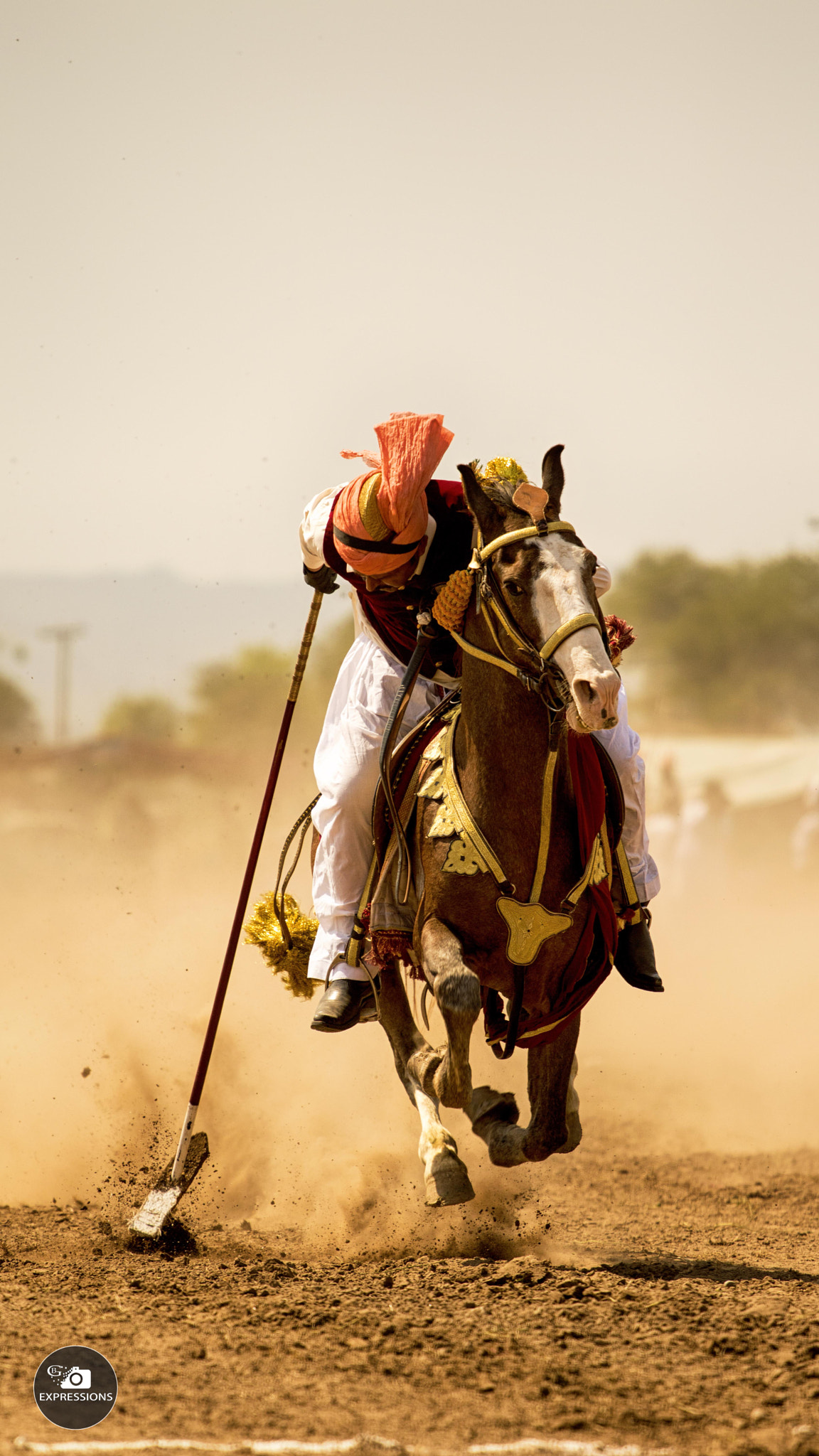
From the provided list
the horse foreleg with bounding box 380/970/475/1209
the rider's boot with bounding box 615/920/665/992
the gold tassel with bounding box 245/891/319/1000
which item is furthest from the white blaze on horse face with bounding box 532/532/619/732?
the gold tassel with bounding box 245/891/319/1000

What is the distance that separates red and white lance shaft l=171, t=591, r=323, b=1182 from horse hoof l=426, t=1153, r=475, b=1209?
6.94 ft

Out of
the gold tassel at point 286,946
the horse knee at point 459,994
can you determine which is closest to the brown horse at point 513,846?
A: the horse knee at point 459,994

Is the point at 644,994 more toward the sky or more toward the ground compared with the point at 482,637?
more toward the ground

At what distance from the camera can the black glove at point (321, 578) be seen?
7.46 meters

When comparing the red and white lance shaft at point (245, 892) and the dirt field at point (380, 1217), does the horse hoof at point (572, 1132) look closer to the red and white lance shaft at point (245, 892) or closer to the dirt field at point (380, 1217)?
the dirt field at point (380, 1217)

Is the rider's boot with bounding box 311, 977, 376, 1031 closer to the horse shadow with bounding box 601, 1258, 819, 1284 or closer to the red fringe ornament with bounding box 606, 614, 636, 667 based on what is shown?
the horse shadow with bounding box 601, 1258, 819, 1284

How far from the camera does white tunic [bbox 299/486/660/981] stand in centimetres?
685

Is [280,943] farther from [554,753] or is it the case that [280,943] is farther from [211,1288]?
[554,753]

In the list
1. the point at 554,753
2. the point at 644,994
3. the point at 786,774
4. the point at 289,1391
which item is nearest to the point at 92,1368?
the point at 289,1391

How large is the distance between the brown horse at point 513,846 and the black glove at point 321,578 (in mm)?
1508

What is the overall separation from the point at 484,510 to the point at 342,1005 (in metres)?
2.49

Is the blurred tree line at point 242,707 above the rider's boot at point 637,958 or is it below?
above

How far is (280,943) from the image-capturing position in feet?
25.3

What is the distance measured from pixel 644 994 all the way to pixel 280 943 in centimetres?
721
